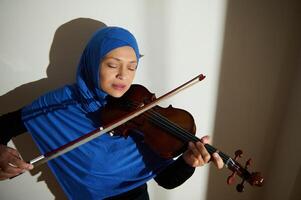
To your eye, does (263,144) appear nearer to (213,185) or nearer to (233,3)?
(213,185)

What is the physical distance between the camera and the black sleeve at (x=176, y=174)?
31.6 inches

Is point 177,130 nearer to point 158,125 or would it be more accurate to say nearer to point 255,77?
point 158,125

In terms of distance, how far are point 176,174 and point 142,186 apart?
0.14 m

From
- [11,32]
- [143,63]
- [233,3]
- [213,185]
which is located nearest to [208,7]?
[233,3]

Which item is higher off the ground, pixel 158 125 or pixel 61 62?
pixel 61 62

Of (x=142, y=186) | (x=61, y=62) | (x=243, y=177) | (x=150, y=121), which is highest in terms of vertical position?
(x=61, y=62)

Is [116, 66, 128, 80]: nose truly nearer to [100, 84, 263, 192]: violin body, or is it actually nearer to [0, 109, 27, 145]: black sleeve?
[100, 84, 263, 192]: violin body

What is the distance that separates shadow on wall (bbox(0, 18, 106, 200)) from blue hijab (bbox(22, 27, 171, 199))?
13 centimetres

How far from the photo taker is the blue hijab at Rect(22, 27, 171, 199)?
745 millimetres

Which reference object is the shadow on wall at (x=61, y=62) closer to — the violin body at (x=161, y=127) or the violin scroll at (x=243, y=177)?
the violin body at (x=161, y=127)

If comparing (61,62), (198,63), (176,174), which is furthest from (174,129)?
(61,62)

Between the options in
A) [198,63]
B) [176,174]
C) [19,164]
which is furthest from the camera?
[198,63]

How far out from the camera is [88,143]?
75cm

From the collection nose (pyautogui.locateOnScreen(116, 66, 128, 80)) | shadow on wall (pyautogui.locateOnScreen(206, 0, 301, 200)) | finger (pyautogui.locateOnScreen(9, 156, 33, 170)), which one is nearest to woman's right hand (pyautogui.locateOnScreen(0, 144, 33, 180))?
finger (pyautogui.locateOnScreen(9, 156, 33, 170))
